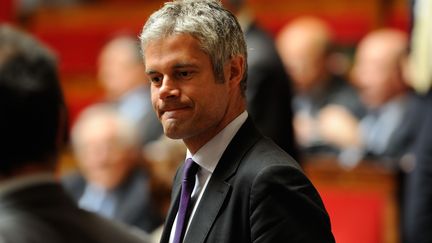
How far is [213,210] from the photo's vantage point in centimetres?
99

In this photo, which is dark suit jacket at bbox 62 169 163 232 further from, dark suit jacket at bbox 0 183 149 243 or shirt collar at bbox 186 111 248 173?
dark suit jacket at bbox 0 183 149 243

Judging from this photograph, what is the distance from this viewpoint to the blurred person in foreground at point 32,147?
2.83 ft

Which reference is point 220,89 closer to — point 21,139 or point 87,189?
point 21,139

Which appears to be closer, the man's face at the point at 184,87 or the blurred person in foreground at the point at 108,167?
the man's face at the point at 184,87

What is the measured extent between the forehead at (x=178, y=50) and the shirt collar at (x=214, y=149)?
0.10 metres

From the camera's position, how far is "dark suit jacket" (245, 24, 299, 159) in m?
2.06

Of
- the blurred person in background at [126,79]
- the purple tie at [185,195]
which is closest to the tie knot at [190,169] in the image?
the purple tie at [185,195]

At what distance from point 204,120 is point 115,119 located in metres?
1.58

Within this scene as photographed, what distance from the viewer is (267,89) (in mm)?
2084

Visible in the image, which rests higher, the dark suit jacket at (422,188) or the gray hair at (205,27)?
the gray hair at (205,27)

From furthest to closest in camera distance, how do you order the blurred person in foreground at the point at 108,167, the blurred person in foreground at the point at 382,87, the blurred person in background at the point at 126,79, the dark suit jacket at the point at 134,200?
the blurred person in background at the point at 126,79 < the blurred person in foreground at the point at 382,87 < the blurred person in foreground at the point at 108,167 < the dark suit jacket at the point at 134,200

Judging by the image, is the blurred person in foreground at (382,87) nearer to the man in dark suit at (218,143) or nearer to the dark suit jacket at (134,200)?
the dark suit jacket at (134,200)

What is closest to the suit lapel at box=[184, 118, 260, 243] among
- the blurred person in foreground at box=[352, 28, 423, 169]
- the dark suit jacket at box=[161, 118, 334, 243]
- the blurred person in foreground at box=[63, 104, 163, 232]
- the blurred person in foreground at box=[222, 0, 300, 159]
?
the dark suit jacket at box=[161, 118, 334, 243]

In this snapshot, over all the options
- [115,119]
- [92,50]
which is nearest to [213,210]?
[115,119]
